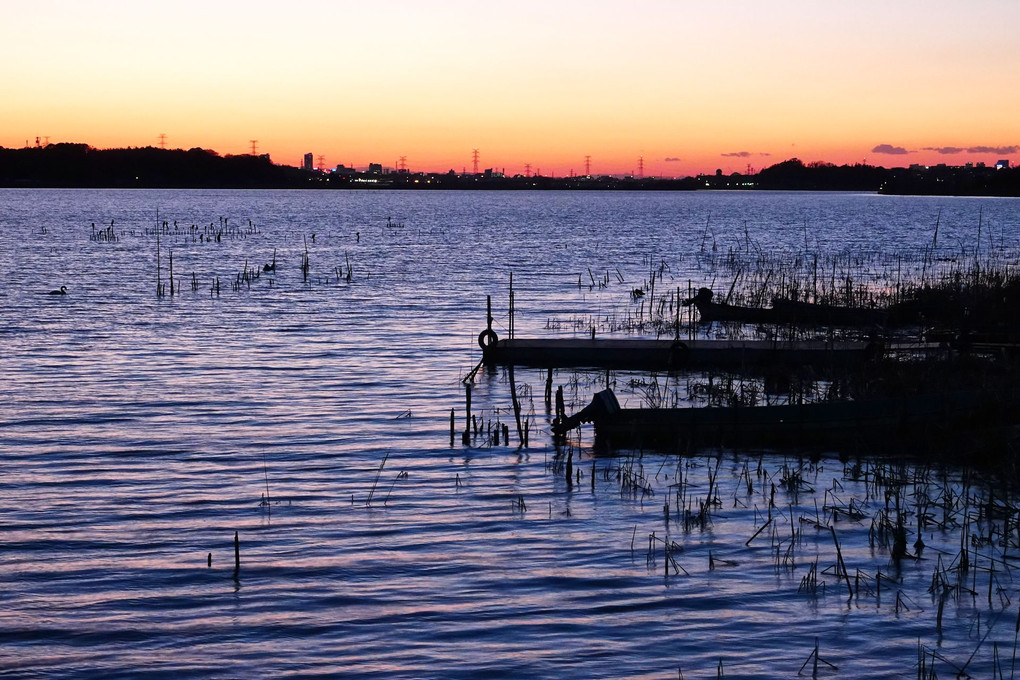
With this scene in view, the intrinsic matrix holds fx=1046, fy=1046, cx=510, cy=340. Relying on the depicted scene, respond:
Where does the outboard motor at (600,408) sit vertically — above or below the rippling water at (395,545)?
above

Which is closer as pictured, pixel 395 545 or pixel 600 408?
pixel 395 545

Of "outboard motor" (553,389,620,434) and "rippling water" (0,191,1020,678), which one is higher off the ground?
"outboard motor" (553,389,620,434)

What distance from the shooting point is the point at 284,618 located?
1022 centimetres

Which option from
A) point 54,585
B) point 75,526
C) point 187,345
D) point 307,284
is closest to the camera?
point 54,585

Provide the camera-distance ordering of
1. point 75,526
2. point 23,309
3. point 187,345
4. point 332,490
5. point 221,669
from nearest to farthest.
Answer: point 221,669
point 75,526
point 332,490
point 187,345
point 23,309

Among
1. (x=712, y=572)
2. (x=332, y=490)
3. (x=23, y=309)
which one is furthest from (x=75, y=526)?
(x=23, y=309)

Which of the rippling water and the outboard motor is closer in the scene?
the rippling water

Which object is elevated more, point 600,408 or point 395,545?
point 600,408

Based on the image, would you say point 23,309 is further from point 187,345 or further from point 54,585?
point 54,585

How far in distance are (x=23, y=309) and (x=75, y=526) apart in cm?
2829

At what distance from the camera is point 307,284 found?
1988 inches

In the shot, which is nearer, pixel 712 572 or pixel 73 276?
pixel 712 572

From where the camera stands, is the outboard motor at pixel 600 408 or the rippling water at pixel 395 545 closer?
the rippling water at pixel 395 545

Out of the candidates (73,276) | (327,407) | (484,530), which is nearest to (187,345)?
(327,407)
